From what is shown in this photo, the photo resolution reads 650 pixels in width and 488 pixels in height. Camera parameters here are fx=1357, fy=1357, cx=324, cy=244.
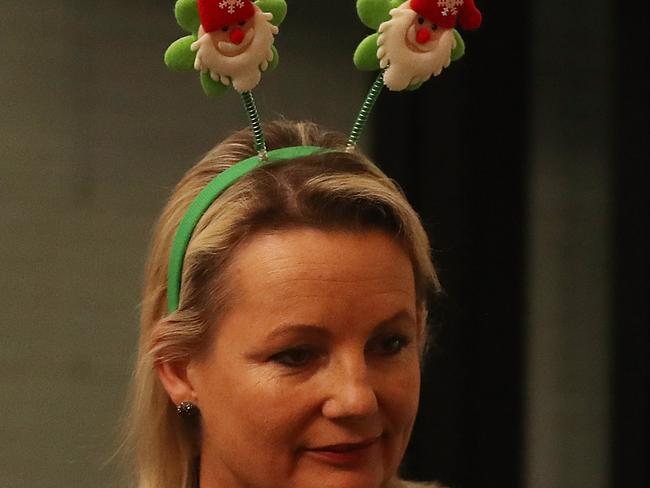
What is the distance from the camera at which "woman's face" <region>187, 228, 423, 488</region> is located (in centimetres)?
175

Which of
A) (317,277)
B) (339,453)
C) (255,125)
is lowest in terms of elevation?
(339,453)

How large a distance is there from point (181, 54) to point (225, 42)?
0.07 m

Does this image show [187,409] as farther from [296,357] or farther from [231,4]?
[231,4]

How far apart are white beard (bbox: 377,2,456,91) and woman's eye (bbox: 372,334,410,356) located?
37 cm

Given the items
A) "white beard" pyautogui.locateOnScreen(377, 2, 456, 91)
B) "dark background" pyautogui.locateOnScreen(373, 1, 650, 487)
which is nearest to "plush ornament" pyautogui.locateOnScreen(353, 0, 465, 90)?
"white beard" pyautogui.locateOnScreen(377, 2, 456, 91)

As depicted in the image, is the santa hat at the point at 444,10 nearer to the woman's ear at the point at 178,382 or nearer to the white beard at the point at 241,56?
the white beard at the point at 241,56

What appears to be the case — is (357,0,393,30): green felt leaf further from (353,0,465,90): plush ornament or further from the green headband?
the green headband

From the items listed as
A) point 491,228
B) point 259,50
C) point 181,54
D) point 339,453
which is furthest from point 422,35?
point 491,228

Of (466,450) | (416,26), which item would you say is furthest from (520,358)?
(416,26)

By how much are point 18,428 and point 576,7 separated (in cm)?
230

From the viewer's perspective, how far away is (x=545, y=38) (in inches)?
171

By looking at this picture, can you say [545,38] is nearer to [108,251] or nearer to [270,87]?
[270,87]

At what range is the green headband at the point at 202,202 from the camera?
6.28ft

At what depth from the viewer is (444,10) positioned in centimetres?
189
